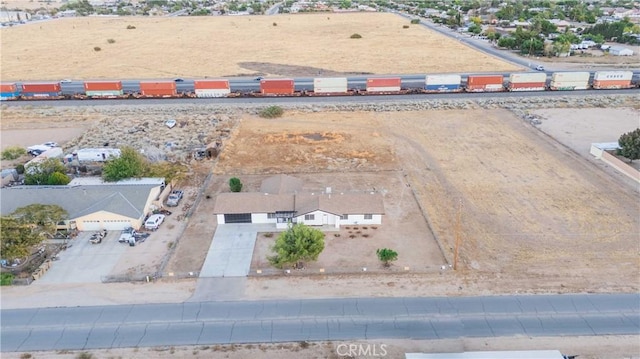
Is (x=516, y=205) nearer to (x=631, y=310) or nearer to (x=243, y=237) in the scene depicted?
(x=631, y=310)

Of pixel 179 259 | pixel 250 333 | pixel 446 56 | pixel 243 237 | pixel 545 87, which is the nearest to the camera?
pixel 250 333

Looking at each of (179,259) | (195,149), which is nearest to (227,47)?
(195,149)

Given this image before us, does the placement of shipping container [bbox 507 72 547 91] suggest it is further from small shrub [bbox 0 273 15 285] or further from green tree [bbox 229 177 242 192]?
small shrub [bbox 0 273 15 285]

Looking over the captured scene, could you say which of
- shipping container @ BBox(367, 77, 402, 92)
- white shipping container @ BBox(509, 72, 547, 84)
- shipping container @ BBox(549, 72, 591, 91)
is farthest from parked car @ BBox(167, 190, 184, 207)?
shipping container @ BBox(549, 72, 591, 91)

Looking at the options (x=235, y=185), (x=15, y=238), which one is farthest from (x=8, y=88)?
(x=235, y=185)

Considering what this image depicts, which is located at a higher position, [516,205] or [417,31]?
[417,31]

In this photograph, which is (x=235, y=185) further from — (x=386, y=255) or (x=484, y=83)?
(x=484, y=83)
